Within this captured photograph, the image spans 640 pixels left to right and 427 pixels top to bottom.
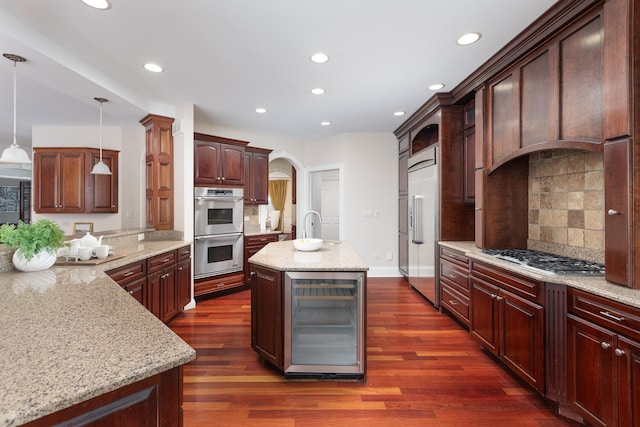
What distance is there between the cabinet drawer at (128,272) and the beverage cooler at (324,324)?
1363 mm

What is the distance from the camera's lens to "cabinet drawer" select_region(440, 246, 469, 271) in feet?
9.72

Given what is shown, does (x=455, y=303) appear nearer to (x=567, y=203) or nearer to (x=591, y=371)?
(x=567, y=203)

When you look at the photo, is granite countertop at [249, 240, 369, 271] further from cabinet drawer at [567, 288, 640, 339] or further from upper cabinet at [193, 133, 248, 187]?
upper cabinet at [193, 133, 248, 187]

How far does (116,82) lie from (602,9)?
156 inches

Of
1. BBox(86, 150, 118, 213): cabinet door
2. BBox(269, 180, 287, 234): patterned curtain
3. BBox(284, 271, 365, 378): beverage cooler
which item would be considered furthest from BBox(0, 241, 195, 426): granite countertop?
BBox(269, 180, 287, 234): patterned curtain

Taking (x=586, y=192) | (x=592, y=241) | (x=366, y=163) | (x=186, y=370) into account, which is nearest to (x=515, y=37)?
(x=586, y=192)

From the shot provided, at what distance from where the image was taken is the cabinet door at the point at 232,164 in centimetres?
430

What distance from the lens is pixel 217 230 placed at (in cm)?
419

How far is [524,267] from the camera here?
2.06 metres

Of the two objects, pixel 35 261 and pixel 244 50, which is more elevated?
pixel 244 50

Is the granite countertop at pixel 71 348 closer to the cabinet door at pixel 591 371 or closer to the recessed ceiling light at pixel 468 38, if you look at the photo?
the cabinet door at pixel 591 371

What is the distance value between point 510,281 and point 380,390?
3.93ft

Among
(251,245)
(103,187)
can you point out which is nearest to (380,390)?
(251,245)

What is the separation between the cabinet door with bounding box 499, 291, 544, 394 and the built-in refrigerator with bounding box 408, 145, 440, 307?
144 centimetres
